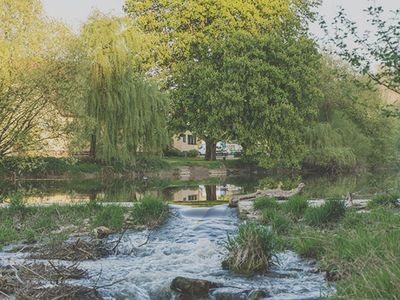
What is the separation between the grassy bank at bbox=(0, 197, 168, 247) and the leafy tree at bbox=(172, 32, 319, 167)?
2033cm

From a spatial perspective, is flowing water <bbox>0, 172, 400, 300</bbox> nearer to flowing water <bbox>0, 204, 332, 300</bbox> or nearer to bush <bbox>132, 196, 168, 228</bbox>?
flowing water <bbox>0, 204, 332, 300</bbox>

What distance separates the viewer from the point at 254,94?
33.7 metres

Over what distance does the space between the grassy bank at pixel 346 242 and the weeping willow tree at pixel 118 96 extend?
18.8m

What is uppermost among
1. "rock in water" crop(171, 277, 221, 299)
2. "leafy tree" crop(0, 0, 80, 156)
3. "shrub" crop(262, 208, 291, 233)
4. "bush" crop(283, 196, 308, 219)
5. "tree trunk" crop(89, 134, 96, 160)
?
"leafy tree" crop(0, 0, 80, 156)

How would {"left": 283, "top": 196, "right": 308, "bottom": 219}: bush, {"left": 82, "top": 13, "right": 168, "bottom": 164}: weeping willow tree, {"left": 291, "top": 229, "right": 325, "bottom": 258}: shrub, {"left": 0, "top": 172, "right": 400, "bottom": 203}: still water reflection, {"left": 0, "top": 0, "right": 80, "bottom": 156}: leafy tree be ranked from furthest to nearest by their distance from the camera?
1. {"left": 82, "top": 13, "right": 168, "bottom": 164}: weeping willow tree
2. {"left": 0, "top": 0, "right": 80, "bottom": 156}: leafy tree
3. {"left": 0, "top": 172, "right": 400, "bottom": 203}: still water reflection
4. {"left": 283, "top": 196, "right": 308, "bottom": 219}: bush
5. {"left": 291, "top": 229, "right": 325, "bottom": 258}: shrub

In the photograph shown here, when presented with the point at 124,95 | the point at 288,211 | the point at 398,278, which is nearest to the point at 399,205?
the point at 288,211

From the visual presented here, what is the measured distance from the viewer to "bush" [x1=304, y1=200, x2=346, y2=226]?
11.4m

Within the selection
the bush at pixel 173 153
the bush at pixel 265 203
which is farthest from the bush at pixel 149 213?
the bush at pixel 173 153

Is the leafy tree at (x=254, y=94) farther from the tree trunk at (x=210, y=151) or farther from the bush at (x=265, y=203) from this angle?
the bush at (x=265, y=203)

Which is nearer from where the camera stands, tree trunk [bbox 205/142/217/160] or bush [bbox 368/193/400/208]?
bush [bbox 368/193/400/208]

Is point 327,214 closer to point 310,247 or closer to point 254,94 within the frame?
point 310,247

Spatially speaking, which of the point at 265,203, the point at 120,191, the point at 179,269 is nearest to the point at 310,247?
the point at 179,269

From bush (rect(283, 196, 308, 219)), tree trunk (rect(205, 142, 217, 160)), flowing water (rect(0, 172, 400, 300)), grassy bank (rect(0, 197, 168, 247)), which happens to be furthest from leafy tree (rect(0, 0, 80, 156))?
tree trunk (rect(205, 142, 217, 160))

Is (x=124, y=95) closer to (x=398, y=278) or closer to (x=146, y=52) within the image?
(x=146, y=52)
